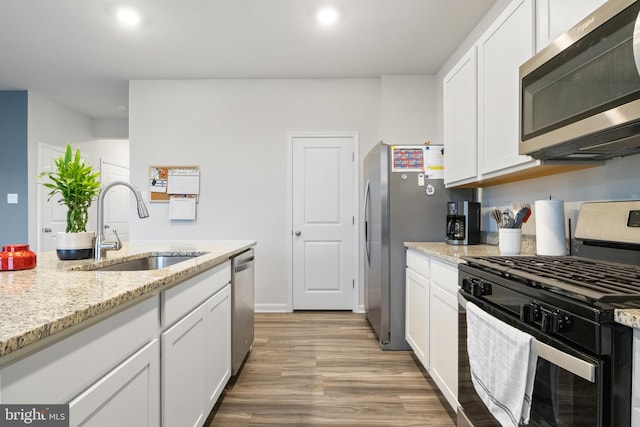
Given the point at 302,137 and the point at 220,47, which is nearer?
the point at 220,47

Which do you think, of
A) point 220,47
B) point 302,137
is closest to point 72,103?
point 220,47

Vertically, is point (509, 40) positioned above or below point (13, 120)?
below

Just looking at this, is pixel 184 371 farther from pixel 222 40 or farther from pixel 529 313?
pixel 222 40

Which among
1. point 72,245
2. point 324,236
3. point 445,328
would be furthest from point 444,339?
point 324,236

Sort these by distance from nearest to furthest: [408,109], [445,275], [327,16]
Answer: [445,275], [327,16], [408,109]

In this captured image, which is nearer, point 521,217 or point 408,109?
point 521,217

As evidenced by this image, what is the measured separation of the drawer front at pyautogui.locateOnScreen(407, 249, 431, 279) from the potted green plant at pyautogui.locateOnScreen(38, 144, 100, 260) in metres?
1.89

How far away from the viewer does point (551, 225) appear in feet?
5.42

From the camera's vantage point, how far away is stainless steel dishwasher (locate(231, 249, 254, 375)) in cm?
226

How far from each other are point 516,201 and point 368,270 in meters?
1.47

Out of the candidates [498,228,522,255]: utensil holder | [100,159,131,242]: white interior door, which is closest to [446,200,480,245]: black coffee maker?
[498,228,522,255]: utensil holder

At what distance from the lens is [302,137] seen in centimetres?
410

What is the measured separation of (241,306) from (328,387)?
30.7 inches

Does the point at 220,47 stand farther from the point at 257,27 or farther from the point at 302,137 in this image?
the point at 302,137
